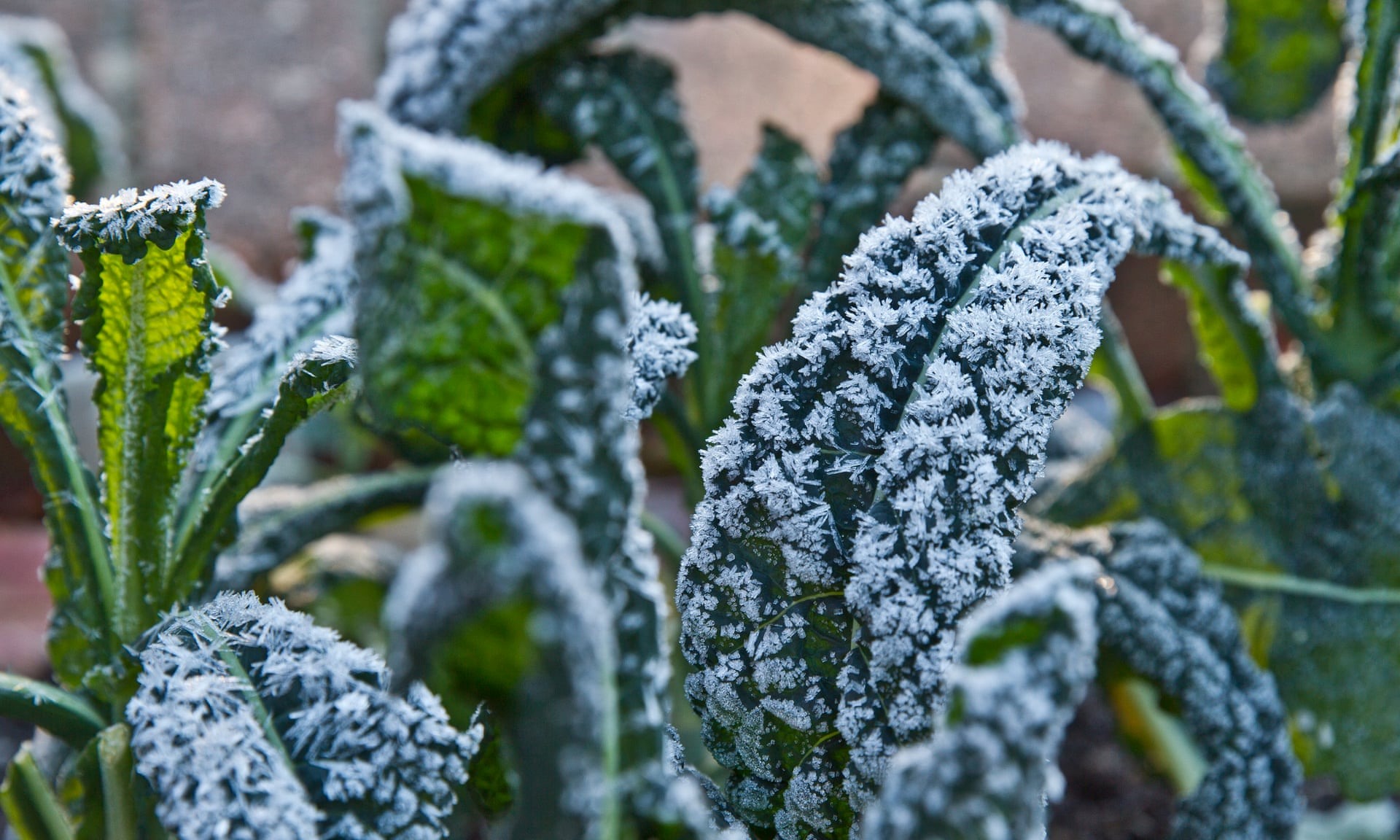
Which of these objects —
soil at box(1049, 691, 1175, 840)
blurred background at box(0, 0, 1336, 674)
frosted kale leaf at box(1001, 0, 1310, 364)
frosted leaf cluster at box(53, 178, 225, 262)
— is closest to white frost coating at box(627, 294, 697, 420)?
frosted leaf cluster at box(53, 178, 225, 262)

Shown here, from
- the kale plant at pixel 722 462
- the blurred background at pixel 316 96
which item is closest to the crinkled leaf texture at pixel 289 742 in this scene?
the kale plant at pixel 722 462

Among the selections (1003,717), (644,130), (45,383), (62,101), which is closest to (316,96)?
(62,101)

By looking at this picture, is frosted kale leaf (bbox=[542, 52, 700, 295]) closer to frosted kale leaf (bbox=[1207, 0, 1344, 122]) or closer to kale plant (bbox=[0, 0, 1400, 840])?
kale plant (bbox=[0, 0, 1400, 840])

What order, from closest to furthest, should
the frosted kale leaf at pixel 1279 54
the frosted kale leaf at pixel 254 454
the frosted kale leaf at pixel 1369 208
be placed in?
Answer: the frosted kale leaf at pixel 254 454 < the frosted kale leaf at pixel 1369 208 < the frosted kale leaf at pixel 1279 54

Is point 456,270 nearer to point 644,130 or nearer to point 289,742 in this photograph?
point 289,742

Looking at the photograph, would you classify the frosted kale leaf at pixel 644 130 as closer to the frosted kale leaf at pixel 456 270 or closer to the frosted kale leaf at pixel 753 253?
the frosted kale leaf at pixel 753 253

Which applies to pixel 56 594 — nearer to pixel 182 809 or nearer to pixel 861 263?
pixel 182 809
